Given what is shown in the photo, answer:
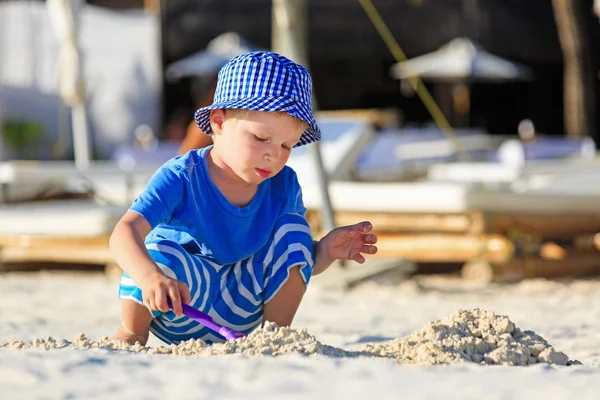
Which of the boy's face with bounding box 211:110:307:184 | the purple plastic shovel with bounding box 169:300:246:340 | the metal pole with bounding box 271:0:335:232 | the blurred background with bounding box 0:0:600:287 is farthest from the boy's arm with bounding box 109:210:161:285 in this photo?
the metal pole with bounding box 271:0:335:232

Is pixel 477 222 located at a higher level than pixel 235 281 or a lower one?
lower

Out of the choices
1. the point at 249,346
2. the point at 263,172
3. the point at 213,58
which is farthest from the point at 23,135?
the point at 249,346

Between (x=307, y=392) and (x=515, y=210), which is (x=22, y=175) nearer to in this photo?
(x=515, y=210)

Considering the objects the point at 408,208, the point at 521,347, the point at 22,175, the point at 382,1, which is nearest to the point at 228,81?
the point at 521,347

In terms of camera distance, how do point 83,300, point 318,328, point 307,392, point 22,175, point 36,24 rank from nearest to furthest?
point 307,392 → point 318,328 → point 83,300 → point 22,175 → point 36,24

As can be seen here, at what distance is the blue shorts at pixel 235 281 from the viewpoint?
287 centimetres

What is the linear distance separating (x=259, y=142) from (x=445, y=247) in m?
4.47

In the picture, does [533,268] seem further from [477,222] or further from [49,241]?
[49,241]

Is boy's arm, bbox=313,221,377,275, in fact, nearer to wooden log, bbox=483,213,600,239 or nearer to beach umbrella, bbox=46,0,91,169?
wooden log, bbox=483,213,600,239

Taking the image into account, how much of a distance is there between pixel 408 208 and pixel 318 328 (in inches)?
119

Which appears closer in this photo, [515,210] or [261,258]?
[261,258]

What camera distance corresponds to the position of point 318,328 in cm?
420

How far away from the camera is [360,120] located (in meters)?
10.7

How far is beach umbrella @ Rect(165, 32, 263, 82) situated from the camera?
607 inches
